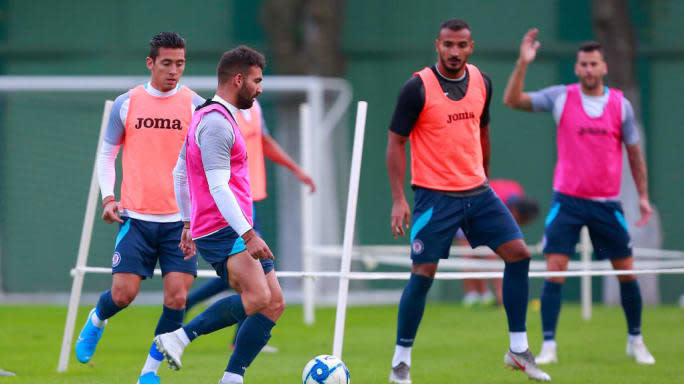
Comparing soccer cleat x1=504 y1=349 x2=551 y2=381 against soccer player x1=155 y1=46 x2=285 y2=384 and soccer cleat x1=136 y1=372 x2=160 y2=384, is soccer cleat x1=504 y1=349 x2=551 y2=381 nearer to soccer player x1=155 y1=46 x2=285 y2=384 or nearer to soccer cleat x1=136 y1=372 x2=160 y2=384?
soccer player x1=155 y1=46 x2=285 y2=384

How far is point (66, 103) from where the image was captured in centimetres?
1419

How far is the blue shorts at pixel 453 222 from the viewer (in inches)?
253

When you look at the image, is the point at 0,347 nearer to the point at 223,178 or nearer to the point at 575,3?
the point at 223,178

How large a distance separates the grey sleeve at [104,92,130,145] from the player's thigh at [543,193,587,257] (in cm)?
319

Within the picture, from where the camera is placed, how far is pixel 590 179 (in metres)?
7.59

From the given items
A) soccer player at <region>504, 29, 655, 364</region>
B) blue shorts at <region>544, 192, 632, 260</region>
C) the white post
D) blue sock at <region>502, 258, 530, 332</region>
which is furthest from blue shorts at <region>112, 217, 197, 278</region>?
the white post

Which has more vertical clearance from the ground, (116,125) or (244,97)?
(244,97)

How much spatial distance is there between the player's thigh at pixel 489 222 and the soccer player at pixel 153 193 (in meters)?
1.76

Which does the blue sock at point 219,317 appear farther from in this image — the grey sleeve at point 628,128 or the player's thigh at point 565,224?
the grey sleeve at point 628,128

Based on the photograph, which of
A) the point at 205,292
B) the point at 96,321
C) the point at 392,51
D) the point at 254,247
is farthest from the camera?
the point at 392,51

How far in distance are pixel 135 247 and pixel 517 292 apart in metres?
2.38

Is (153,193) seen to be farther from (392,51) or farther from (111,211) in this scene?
(392,51)

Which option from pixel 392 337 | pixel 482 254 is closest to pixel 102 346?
pixel 392 337

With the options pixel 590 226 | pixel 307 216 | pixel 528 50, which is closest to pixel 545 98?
pixel 528 50
